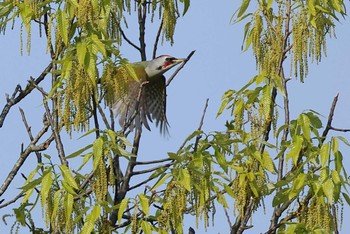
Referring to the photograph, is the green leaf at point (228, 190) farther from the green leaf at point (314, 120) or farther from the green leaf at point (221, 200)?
the green leaf at point (314, 120)

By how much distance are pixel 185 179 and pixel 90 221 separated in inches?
21.8

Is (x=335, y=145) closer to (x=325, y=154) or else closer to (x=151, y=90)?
(x=325, y=154)

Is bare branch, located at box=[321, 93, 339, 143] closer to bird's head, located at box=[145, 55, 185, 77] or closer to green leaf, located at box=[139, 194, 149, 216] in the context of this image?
green leaf, located at box=[139, 194, 149, 216]

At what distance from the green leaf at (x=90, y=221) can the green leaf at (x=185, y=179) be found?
0.48m

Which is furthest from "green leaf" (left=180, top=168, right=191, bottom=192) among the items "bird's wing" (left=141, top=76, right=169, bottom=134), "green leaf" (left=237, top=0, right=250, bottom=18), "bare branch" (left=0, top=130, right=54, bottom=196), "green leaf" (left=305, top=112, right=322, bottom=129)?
"bird's wing" (left=141, top=76, right=169, bottom=134)

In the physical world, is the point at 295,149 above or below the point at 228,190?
above

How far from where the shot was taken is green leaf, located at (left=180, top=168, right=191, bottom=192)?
17.0 ft

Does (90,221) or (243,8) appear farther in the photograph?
(243,8)

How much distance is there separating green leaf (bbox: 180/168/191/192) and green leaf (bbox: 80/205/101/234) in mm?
475

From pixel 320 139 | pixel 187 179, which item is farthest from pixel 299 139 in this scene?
pixel 187 179

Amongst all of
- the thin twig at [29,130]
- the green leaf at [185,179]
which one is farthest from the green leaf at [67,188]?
the thin twig at [29,130]

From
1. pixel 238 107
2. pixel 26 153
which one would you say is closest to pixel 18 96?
pixel 26 153

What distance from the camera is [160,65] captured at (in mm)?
9000

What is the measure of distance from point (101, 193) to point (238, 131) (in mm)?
1270
